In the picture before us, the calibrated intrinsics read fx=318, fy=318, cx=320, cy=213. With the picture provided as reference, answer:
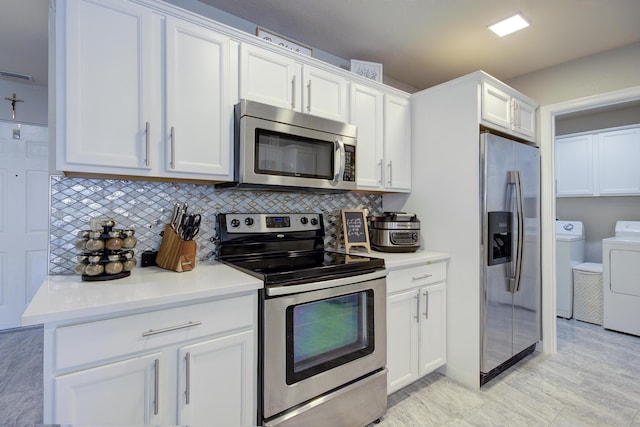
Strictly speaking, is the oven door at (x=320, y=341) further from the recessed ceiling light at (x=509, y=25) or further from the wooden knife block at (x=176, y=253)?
the recessed ceiling light at (x=509, y=25)

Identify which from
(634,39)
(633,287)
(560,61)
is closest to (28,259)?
(560,61)

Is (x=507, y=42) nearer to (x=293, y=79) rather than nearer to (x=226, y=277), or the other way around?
(x=293, y=79)

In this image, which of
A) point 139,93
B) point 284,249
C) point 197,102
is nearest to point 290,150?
point 197,102

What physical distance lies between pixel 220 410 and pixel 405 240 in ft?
5.33

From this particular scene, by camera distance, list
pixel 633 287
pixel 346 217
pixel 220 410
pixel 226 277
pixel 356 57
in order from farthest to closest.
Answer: pixel 633 287 < pixel 356 57 < pixel 346 217 < pixel 226 277 < pixel 220 410

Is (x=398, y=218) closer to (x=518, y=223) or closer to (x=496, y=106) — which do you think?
(x=518, y=223)

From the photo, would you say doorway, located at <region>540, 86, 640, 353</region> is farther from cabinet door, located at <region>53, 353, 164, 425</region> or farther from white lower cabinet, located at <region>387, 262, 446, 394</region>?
cabinet door, located at <region>53, 353, 164, 425</region>

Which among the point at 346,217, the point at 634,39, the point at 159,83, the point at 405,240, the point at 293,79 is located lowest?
the point at 405,240

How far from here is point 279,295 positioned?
4.76 feet

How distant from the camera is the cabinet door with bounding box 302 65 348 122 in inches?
80.2

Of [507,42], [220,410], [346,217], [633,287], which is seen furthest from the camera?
[633,287]

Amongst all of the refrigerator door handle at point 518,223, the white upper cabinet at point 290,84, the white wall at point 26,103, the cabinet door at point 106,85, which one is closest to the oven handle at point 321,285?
the cabinet door at point 106,85

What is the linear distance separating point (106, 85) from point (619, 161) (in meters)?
5.13

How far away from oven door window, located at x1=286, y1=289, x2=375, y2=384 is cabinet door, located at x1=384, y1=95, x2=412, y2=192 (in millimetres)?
1087
